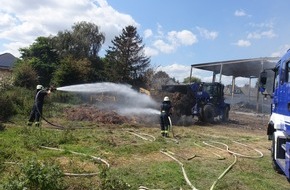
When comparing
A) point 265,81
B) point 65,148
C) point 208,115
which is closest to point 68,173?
point 65,148

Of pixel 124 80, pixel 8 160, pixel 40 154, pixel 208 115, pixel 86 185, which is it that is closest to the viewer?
pixel 86 185

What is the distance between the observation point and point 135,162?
32.4 ft

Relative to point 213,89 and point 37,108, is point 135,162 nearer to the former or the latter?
point 37,108

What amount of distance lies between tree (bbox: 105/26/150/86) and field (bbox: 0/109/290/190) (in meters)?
29.6

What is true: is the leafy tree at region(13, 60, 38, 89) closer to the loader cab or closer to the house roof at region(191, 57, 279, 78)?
the loader cab

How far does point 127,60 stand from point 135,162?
120 feet

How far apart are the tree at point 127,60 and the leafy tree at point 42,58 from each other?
7.37 metres

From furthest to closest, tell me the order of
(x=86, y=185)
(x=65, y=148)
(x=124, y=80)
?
(x=124, y=80) < (x=65, y=148) < (x=86, y=185)

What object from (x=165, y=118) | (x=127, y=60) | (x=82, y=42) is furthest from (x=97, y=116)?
(x=82, y=42)

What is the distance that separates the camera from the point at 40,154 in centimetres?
1005

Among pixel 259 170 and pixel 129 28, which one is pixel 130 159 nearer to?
pixel 259 170

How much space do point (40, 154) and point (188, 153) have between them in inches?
182

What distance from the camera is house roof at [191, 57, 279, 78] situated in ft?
122

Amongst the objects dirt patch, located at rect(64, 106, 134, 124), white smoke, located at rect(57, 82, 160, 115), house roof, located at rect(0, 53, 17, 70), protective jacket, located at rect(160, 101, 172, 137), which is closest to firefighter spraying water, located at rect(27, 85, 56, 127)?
dirt patch, located at rect(64, 106, 134, 124)
